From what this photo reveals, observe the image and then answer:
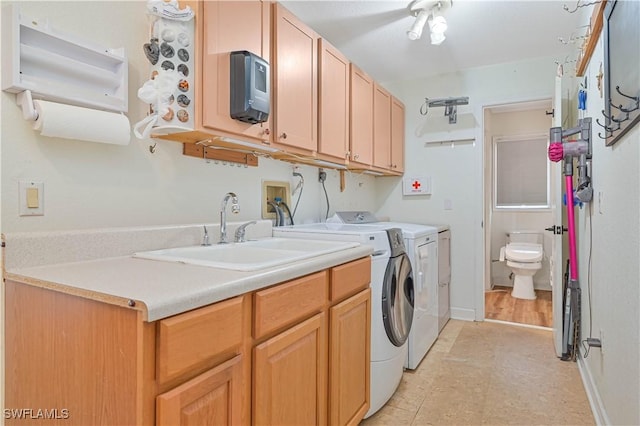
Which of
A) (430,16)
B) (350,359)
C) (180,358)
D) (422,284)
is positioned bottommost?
(350,359)

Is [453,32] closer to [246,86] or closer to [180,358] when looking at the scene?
[246,86]

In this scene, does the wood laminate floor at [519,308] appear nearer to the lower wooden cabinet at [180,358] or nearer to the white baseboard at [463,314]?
the white baseboard at [463,314]

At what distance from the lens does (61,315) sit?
92cm

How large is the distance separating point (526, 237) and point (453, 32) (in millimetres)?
2882

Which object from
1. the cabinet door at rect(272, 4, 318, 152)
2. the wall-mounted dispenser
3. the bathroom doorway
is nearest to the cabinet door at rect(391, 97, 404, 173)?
the bathroom doorway

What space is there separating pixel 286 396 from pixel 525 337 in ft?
8.34

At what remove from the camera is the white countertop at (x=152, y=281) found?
2.59ft

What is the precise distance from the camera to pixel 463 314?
346cm

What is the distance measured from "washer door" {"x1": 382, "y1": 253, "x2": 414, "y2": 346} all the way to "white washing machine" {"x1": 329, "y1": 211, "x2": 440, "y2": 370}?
0.16m

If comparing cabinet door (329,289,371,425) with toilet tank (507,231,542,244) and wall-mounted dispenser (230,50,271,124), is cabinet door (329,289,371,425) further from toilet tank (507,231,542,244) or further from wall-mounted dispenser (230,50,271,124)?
toilet tank (507,231,542,244)

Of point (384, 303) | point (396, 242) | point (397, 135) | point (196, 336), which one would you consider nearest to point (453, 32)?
point (397, 135)

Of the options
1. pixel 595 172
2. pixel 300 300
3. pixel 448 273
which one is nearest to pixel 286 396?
pixel 300 300

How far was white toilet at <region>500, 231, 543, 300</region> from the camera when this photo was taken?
400cm

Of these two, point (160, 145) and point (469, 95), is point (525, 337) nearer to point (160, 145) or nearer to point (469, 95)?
point (469, 95)
